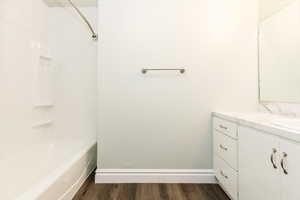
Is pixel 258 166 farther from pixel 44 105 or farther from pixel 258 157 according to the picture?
pixel 44 105

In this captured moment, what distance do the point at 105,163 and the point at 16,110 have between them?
0.97 m

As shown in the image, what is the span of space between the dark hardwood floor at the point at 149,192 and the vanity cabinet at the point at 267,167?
Answer: 0.43 metres

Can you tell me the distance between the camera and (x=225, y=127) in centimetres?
173

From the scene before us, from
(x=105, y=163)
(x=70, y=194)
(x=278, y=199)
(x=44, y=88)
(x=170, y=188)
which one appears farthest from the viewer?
(x=44, y=88)

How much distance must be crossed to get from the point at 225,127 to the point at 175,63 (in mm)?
761

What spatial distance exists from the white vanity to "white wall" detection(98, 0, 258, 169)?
0.90 feet

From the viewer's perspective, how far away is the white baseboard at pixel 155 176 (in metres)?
2.03

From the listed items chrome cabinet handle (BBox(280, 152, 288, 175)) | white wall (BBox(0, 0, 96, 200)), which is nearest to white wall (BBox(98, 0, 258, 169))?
white wall (BBox(0, 0, 96, 200))

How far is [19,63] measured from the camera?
2.02m

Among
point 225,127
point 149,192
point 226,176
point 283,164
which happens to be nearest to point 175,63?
point 225,127

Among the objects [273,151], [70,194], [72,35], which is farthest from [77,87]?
[273,151]

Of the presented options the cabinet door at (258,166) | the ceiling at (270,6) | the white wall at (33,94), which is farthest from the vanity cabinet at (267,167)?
the white wall at (33,94)

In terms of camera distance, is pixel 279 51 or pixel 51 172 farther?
pixel 279 51

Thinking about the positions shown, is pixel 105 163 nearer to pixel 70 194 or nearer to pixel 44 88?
pixel 70 194
